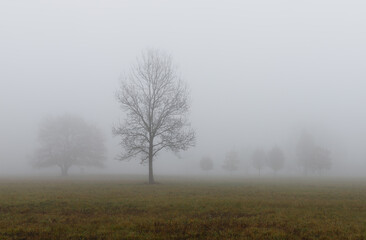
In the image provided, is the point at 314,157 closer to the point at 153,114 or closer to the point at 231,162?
the point at 231,162

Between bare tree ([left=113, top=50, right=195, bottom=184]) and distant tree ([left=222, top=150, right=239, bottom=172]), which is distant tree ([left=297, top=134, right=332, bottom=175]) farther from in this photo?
bare tree ([left=113, top=50, right=195, bottom=184])

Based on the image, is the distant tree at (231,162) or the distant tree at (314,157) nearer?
the distant tree at (314,157)

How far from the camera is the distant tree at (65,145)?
6297 cm

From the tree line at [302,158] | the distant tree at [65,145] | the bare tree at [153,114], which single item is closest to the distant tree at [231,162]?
the tree line at [302,158]

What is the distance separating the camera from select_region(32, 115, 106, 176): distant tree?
63.0m

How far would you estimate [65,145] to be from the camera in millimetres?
64938

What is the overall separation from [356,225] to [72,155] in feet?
215

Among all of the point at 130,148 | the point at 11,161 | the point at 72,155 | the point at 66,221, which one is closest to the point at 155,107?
the point at 130,148

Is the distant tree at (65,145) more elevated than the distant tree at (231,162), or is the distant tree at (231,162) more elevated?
the distant tree at (65,145)

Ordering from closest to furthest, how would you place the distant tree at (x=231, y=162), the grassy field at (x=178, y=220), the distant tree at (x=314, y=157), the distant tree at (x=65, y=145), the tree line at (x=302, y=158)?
the grassy field at (x=178, y=220) < the distant tree at (x=65, y=145) < the distant tree at (x=314, y=157) < the tree line at (x=302, y=158) < the distant tree at (x=231, y=162)

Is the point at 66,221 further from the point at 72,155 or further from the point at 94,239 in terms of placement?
the point at 72,155

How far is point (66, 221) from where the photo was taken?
10.7m

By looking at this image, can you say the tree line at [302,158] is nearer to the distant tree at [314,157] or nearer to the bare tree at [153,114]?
the distant tree at [314,157]

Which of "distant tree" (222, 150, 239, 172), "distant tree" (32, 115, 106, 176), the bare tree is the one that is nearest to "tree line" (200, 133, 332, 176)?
"distant tree" (222, 150, 239, 172)
